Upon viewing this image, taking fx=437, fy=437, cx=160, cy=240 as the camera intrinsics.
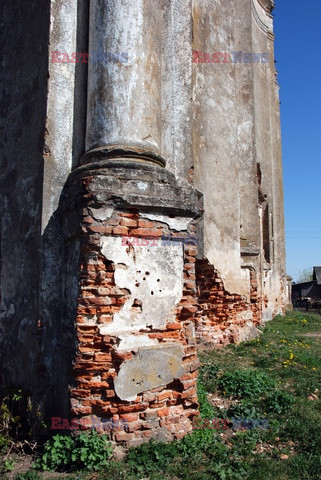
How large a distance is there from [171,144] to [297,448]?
3.34 metres

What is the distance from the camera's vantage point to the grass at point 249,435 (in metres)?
3.36

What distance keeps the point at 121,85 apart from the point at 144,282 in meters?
1.98

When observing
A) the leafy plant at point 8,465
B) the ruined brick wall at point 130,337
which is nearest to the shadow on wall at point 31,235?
the ruined brick wall at point 130,337

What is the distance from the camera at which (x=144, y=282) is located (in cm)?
399

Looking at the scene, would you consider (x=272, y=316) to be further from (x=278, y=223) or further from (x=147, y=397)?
(x=147, y=397)

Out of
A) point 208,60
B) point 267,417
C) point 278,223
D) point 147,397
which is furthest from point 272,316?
→ point 147,397

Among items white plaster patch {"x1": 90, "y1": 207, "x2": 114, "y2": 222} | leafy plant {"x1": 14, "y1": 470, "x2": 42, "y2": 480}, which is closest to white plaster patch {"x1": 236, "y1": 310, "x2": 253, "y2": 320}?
white plaster patch {"x1": 90, "y1": 207, "x2": 114, "y2": 222}

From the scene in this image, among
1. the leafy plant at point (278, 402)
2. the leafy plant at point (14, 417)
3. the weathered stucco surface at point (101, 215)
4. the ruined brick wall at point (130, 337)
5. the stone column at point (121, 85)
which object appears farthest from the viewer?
the leafy plant at point (278, 402)

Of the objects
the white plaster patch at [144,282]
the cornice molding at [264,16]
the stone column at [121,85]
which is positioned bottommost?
the white plaster patch at [144,282]

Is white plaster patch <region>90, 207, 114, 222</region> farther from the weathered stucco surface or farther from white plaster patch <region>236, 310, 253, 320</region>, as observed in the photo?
white plaster patch <region>236, 310, 253, 320</region>

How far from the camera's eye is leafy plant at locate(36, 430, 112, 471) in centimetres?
340

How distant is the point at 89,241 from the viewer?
12.5 feet

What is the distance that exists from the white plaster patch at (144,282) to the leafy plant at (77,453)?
33.6 inches

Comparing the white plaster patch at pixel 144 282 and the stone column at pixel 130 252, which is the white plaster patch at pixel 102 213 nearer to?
the stone column at pixel 130 252
